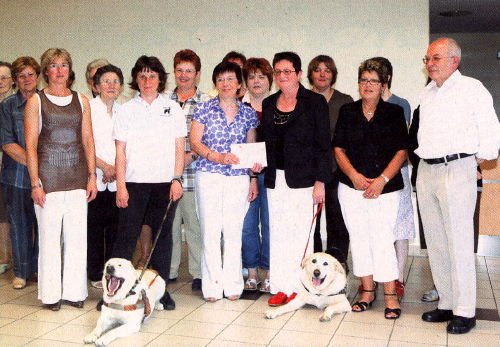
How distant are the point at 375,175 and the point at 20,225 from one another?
257cm

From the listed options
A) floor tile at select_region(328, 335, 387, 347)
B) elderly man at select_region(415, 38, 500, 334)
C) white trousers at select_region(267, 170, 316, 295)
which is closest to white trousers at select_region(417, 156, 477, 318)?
elderly man at select_region(415, 38, 500, 334)

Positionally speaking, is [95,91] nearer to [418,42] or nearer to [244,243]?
[244,243]

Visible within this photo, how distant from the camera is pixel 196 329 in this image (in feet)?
12.4

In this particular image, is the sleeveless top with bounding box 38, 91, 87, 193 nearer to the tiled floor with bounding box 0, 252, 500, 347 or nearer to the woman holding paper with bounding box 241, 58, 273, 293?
the tiled floor with bounding box 0, 252, 500, 347

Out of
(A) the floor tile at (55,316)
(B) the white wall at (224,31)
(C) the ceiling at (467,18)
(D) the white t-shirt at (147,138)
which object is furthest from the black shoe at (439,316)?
(C) the ceiling at (467,18)

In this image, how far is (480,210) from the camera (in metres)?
6.03

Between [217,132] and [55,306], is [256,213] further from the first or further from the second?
[55,306]

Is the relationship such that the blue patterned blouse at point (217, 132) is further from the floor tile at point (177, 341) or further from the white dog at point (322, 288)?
the floor tile at point (177, 341)

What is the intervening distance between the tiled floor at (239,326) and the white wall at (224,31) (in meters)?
2.54

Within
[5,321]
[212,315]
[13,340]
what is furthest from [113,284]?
[5,321]

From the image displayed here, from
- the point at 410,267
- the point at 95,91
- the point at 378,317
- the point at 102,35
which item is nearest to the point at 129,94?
the point at 102,35

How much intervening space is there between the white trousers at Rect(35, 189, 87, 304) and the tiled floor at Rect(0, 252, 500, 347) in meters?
0.14

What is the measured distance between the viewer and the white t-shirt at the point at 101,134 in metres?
4.62

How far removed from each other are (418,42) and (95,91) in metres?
3.00
